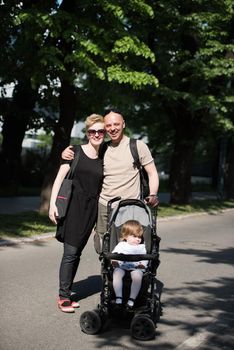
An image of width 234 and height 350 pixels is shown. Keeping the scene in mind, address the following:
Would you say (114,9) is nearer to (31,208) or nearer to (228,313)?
(31,208)

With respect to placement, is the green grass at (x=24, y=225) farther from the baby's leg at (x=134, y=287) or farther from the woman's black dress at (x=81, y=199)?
the baby's leg at (x=134, y=287)

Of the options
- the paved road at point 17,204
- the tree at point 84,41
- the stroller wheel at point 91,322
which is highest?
the tree at point 84,41

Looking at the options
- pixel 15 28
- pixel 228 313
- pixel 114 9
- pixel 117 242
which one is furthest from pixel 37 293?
pixel 15 28

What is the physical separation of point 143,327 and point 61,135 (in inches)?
388

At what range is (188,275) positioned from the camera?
329 inches

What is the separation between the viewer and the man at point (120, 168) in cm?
577

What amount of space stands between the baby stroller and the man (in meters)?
0.16

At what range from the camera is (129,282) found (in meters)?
5.36

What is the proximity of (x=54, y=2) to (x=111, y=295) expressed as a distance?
31.3 ft

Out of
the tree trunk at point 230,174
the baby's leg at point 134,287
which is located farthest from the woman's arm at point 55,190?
the tree trunk at point 230,174

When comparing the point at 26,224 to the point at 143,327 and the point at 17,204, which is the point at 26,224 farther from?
the point at 143,327

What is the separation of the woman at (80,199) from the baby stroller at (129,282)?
29 centimetres

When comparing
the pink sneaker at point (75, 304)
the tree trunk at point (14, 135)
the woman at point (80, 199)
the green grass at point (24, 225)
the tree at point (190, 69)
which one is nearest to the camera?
the woman at point (80, 199)

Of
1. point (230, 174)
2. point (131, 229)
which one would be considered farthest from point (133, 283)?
point (230, 174)
